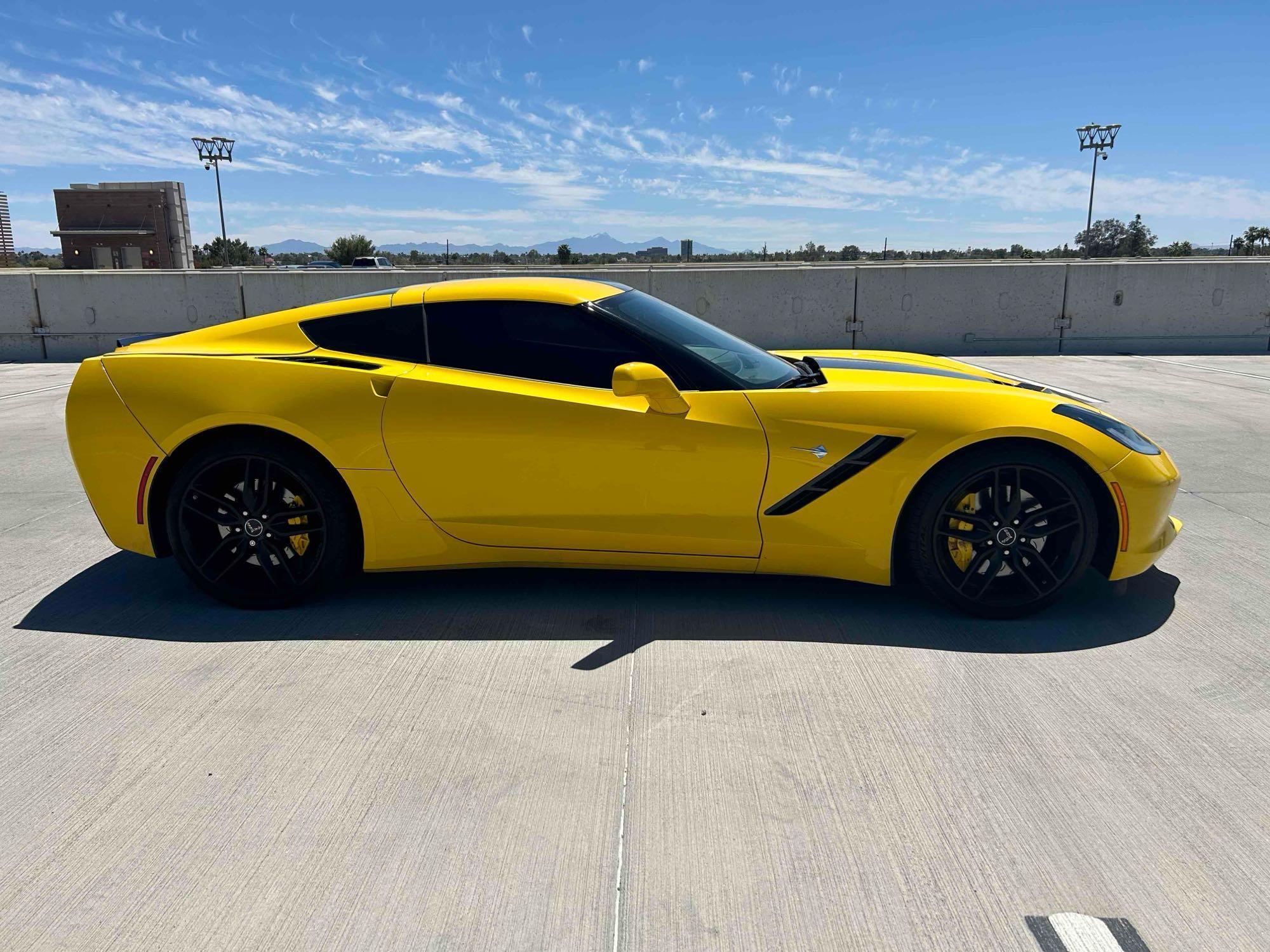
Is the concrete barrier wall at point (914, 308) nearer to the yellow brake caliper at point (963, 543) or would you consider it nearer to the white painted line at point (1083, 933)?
the yellow brake caliper at point (963, 543)

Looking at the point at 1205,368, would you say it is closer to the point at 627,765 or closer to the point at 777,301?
the point at 777,301

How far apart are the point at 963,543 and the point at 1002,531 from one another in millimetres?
152

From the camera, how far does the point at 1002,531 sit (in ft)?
11.1

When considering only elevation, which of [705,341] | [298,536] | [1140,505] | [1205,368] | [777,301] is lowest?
[1205,368]

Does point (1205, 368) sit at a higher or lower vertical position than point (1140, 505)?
lower

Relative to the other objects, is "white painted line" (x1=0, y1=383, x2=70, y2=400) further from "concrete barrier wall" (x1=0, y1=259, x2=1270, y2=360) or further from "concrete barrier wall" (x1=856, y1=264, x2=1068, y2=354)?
"concrete barrier wall" (x1=856, y1=264, x2=1068, y2=354)

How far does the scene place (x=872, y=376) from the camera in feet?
12.2

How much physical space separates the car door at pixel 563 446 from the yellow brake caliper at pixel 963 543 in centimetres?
76

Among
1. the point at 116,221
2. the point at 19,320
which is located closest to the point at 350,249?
the point at 116,221

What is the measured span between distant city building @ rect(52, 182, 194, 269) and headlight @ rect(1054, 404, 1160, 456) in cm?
7537

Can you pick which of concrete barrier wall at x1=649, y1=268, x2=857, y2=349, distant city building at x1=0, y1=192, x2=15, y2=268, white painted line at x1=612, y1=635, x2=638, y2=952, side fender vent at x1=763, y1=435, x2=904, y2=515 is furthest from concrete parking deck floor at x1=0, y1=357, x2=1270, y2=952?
distant city building at x1=0, y1=192, x2=15, y2=268

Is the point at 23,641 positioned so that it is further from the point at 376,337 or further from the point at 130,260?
the point at 130,260

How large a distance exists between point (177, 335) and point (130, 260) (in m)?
73.7

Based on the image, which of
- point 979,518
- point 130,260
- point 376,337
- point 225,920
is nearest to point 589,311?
point 376,337
